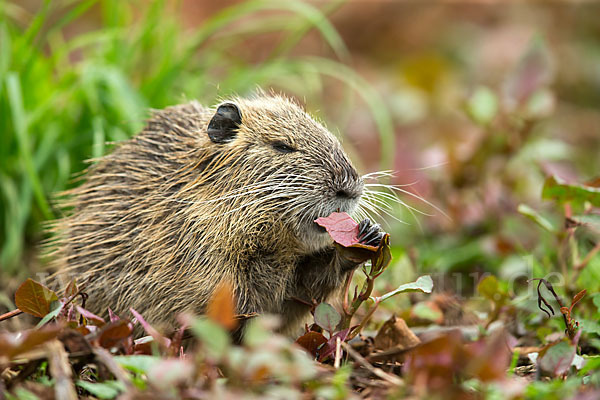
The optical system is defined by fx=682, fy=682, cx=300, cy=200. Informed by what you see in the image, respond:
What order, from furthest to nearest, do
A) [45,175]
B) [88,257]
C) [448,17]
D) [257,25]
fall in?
[448,17] → [257,25] → [45,175] → [88,257]

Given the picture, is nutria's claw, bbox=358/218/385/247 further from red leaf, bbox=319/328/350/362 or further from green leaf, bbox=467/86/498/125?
green leaf, bbox=467/86/498/125

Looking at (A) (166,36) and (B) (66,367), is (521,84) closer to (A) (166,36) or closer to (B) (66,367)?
(A) (166,36)

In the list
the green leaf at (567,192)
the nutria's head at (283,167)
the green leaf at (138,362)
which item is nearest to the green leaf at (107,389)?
the green leaf at (138,362)

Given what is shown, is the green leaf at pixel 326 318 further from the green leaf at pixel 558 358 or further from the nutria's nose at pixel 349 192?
the green leaf at pixel 558 358

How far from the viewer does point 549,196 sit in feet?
11.7

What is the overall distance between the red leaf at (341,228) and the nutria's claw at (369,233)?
4cm

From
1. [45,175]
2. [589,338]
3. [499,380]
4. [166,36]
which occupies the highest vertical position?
[166,36]

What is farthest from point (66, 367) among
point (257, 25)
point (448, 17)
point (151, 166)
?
point (448, 17)

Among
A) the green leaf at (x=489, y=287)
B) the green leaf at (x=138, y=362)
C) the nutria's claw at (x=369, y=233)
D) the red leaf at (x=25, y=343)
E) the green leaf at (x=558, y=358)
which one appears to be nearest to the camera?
the red leaf at (x=25, y=343)

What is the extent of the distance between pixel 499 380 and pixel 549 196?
1738 millimetres

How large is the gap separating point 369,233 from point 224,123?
103 centimetres

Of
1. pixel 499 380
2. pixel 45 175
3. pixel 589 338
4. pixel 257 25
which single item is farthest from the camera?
pixel 257 25

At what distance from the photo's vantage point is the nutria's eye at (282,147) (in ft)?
11.2

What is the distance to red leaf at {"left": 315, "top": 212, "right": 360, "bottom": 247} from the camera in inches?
115
